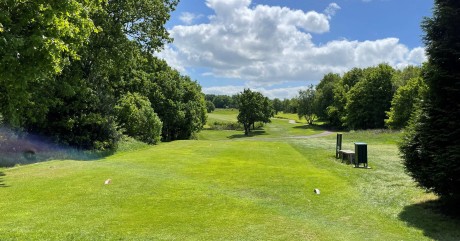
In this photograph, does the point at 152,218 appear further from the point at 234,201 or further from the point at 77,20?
the point at 77,20

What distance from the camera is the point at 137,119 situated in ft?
120

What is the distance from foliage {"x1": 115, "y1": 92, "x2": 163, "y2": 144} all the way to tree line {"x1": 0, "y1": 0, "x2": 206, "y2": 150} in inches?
3.7

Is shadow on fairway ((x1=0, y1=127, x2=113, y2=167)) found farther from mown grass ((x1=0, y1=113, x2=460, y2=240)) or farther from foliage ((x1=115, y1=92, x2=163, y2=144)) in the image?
foliage ((x1=115, y1=92, x2=163, y2=144))

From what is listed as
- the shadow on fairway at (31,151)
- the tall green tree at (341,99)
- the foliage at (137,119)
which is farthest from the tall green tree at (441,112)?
the tall green tree at (341,99)

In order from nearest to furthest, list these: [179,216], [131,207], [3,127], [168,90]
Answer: [179,216] → [131,207] → [3,127] → [168,90]

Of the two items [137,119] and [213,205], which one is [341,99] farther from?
[213,205]

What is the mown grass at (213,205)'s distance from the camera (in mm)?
8492

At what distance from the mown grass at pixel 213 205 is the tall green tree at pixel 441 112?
3.87 ft

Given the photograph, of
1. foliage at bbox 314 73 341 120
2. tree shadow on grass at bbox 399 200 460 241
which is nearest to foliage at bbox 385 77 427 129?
foliage at bbox 314 73 341 120

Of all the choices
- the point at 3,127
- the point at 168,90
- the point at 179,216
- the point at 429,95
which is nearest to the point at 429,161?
the point at 429,95

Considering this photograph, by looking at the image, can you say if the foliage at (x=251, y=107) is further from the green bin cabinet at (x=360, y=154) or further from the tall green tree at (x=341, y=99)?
the green bin cabinet at (x=360, y=154)

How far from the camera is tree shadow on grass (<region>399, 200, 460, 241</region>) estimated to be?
8.84 m

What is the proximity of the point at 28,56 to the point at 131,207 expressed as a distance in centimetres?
499

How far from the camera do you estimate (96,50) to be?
26375 mm
